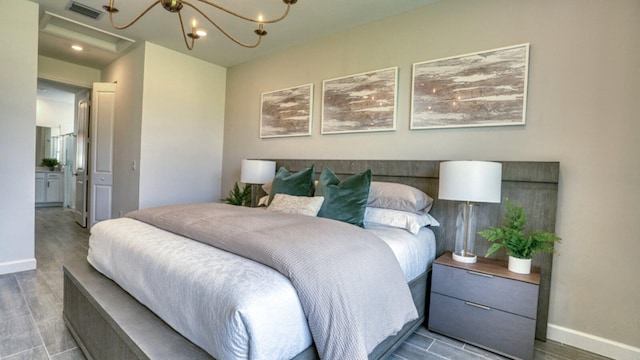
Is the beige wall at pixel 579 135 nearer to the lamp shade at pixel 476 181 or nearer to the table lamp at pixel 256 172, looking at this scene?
the lamp shade at pixel 476 181

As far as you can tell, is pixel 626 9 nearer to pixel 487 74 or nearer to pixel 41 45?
pixel 487 74

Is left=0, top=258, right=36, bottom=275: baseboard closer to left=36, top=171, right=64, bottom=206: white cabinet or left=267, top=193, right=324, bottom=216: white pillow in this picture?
left=267, top=193, right=324, bottom=216: white pillow

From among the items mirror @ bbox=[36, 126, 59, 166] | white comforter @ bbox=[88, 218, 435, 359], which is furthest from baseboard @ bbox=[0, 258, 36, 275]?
mirror @ bbox=[36, 126, 59, 166]

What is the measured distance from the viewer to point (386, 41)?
3.04 metres

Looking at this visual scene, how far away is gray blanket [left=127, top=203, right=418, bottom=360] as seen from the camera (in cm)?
122

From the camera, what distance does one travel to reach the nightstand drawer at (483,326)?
6.15 feet

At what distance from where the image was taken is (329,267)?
1362 millimetres

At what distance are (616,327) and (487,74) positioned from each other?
6.41 ft

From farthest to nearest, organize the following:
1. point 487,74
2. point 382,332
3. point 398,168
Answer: point 398,168 → point 487,74 → point 382,332

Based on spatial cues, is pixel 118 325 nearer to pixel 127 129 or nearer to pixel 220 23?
pixel 220 23

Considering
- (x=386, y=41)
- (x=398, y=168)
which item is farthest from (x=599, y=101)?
(x=386, y=41)

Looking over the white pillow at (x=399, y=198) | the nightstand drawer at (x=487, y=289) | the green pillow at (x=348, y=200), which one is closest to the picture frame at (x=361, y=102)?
the white pillow at (x=399, y=198)

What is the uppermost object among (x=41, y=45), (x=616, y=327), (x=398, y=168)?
(x=41, y=45)

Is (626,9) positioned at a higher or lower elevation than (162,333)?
higher
